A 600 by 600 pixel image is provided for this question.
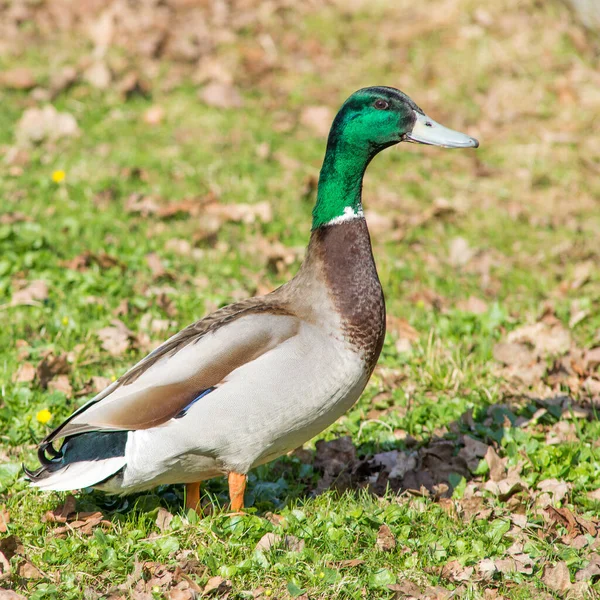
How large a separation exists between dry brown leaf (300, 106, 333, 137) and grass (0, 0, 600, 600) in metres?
0.24

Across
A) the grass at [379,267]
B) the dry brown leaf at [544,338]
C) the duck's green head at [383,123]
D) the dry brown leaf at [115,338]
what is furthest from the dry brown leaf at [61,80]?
the duck's green head at [383,123]

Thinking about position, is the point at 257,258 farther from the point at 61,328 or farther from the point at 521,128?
the point at 521,128

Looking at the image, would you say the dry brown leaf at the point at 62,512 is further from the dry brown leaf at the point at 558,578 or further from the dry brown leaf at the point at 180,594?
the dry brown leaf at the point at 558,578

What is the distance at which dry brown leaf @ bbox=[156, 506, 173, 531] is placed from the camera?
352 cm

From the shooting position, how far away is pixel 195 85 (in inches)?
328

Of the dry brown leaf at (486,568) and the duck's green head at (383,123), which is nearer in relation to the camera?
the dry brown leaf at (486,568)

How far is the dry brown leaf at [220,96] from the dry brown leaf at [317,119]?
582 mm

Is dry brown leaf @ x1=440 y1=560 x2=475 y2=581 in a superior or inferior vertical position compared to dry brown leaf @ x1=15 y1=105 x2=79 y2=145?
inferior

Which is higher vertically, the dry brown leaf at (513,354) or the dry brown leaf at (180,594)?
the dry brown leaf at (513,354)

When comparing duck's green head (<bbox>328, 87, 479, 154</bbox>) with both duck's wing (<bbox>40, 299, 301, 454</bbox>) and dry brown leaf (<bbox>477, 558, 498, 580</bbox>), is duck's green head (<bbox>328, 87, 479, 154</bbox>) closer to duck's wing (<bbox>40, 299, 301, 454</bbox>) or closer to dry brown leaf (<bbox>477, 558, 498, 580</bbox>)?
duck's wing (<bbox>40, 299, 301, 454</bbox>)

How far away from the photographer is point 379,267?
5.96m

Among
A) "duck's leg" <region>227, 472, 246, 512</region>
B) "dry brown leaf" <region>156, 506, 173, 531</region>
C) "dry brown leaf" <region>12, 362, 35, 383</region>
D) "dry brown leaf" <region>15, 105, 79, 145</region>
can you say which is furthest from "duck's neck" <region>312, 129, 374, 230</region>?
"dry brown leaf" <region>15, 105, 79, 145</region>

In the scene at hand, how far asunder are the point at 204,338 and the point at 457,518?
4.07 ft

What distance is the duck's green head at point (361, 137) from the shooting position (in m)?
3.74
